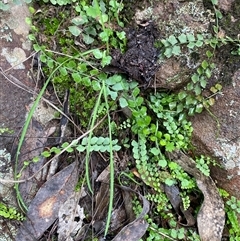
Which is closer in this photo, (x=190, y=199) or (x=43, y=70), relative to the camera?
(x=43, y=70)

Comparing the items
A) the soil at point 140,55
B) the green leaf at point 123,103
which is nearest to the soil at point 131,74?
the soil at point 140,55

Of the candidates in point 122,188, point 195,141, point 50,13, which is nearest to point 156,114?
point 195,141

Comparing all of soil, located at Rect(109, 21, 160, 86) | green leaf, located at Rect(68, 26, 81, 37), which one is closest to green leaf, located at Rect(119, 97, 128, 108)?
soil, located at Rect(109, 21, 160, 86)

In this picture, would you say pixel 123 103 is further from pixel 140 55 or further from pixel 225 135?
pixel 225 135

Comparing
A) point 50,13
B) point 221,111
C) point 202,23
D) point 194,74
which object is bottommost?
point 221,111

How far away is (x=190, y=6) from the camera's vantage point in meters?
2.06

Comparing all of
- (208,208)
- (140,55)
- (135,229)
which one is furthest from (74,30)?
(208,208)

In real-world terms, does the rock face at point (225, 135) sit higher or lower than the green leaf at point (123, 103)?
lower

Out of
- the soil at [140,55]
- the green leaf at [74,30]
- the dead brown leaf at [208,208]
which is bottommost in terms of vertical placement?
the dead brown leaf at [208,208]

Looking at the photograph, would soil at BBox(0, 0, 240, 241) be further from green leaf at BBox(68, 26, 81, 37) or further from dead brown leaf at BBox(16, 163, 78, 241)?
green leaf at BBox(68, 26, 81, 37)

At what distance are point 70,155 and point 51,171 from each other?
4.9 inches

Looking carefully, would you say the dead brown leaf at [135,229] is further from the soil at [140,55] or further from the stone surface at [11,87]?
the soil at [140,55]

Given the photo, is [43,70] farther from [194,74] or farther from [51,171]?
[194,74]

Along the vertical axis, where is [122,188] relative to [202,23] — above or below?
below
